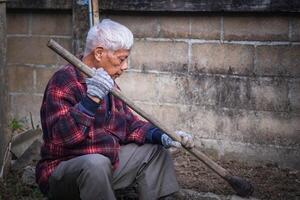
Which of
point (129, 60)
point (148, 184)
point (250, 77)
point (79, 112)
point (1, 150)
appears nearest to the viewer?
point (79, 112)

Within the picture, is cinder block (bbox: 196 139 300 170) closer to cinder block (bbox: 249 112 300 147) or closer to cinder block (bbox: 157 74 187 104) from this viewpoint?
cinder block (bbox: 249 112 300 147)

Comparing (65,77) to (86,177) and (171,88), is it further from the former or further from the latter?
(171,88)

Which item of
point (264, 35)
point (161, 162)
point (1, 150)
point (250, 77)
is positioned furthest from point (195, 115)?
point (1, 150)

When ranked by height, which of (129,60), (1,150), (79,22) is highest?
(79,22)

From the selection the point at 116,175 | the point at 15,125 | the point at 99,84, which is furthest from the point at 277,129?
the point at 15,125

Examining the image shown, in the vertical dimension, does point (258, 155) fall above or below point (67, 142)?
below

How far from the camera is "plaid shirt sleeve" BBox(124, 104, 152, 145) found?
3787mm

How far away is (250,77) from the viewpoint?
4.72 meters

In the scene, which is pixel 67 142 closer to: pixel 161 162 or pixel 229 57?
pixel 161 162

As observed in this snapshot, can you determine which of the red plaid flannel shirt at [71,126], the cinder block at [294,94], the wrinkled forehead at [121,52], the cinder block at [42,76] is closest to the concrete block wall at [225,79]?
the cinder block at [294,94]

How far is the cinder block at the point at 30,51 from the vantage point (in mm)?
5367

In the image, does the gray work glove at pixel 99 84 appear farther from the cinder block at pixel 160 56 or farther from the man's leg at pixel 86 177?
the cinder block at pixel 160 56

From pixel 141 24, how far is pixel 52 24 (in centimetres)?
96

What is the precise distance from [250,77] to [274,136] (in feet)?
1.89
